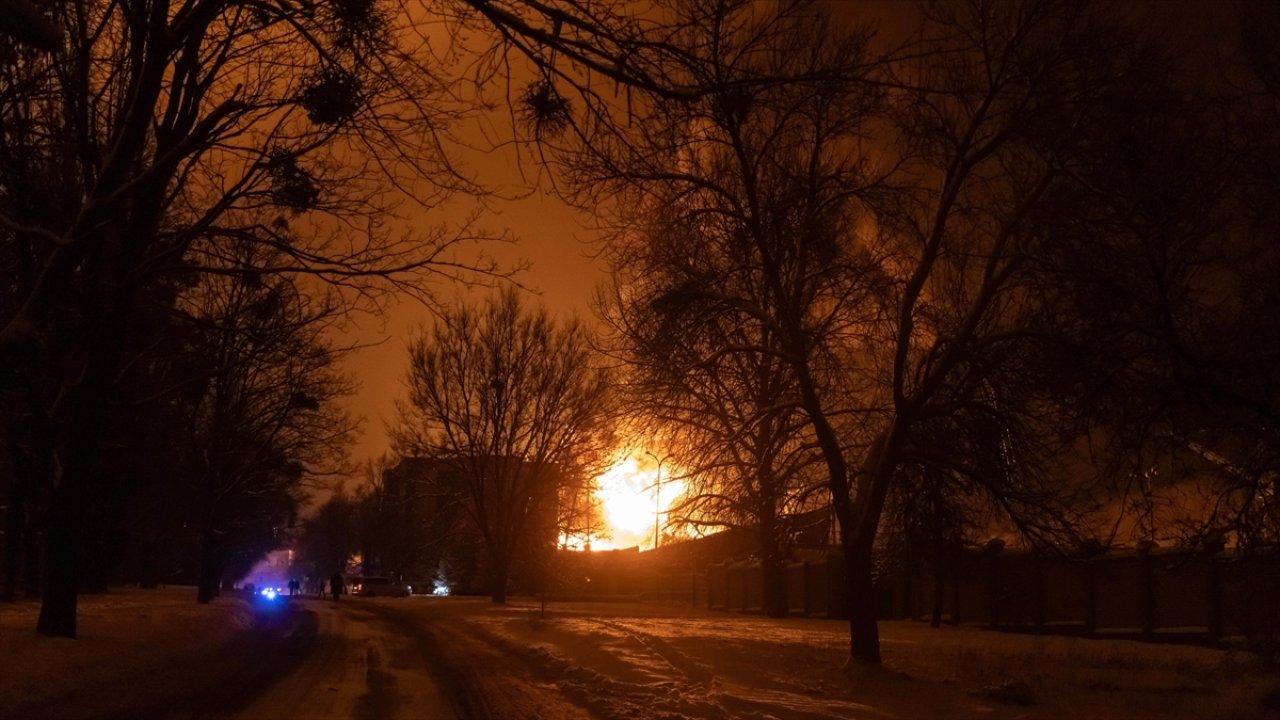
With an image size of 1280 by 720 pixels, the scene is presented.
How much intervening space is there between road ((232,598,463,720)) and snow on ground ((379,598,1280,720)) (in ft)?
2.94

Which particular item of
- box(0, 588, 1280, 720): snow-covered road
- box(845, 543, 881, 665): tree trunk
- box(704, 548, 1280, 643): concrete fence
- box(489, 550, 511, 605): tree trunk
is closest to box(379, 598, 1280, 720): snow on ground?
box(0, 588, 1280, 720): snow-covered road

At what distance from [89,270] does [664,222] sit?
7.90 meters

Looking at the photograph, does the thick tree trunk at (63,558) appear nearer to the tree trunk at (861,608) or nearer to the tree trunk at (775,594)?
the tree trunk at (861,608)

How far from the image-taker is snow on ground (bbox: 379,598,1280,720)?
951 centimetres

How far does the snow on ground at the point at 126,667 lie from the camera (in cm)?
896

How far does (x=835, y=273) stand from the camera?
14953 mm

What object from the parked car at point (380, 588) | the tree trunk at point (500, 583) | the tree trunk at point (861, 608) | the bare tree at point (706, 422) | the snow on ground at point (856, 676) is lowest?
the parked car at point (380, 588)

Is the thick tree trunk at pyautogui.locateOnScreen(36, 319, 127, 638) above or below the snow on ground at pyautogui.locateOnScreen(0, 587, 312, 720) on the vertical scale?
above

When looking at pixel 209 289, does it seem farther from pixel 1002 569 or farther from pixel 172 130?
pixel 1002 569

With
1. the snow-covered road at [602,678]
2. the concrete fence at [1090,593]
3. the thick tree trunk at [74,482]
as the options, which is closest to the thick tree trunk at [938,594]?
the concrete fence at [1090,593]

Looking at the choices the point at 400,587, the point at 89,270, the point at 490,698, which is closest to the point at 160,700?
the point at 490,698

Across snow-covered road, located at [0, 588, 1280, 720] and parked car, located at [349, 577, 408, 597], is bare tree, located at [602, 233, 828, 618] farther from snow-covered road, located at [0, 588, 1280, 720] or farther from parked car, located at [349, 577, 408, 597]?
parked car, located at [349, 577, 408, 597]

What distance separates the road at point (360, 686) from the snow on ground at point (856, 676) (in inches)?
35.3

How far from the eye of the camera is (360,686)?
36.0 feet
